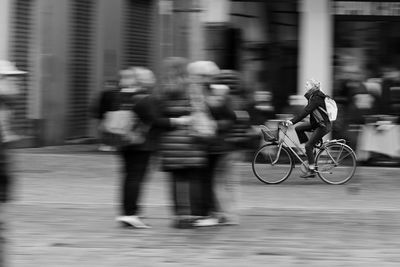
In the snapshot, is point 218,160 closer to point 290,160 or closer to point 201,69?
point 201,69

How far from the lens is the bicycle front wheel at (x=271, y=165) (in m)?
14.1

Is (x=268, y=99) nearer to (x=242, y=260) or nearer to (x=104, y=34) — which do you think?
(x=104, y=34)

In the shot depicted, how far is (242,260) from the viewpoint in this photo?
8.05 m

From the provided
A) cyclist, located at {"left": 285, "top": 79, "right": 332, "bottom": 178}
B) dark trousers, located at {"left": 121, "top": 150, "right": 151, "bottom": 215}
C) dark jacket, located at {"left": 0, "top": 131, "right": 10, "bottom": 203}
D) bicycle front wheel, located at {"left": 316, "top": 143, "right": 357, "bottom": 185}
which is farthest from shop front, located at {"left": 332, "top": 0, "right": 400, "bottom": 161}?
dark jacket, located at {"left": 0, "top": 131, "right": 10, "bottom": 203}

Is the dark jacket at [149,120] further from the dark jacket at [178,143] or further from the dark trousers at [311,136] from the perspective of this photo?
the dark trousers at [311,136]

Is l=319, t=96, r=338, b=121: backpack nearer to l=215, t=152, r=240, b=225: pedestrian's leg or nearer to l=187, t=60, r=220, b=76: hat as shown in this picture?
l=215, t=152, r=240, b=225: pedestrian's leg

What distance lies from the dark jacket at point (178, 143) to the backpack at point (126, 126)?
0.24 metres

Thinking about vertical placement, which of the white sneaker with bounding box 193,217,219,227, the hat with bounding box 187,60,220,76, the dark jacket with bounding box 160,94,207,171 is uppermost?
the hat with bounding box 187,60,220,76

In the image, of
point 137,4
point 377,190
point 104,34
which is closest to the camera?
point 377,190

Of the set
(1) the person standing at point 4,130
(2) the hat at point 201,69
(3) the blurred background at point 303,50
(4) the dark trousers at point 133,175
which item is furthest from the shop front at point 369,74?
(1) the person standing at point 4,130

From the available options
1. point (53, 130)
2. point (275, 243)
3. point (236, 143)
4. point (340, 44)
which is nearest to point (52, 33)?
point (53, 130)

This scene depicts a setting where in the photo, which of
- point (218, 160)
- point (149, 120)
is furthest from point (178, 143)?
point (218, 160)

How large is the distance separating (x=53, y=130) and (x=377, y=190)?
867 cm

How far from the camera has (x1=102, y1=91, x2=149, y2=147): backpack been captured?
9.27m
